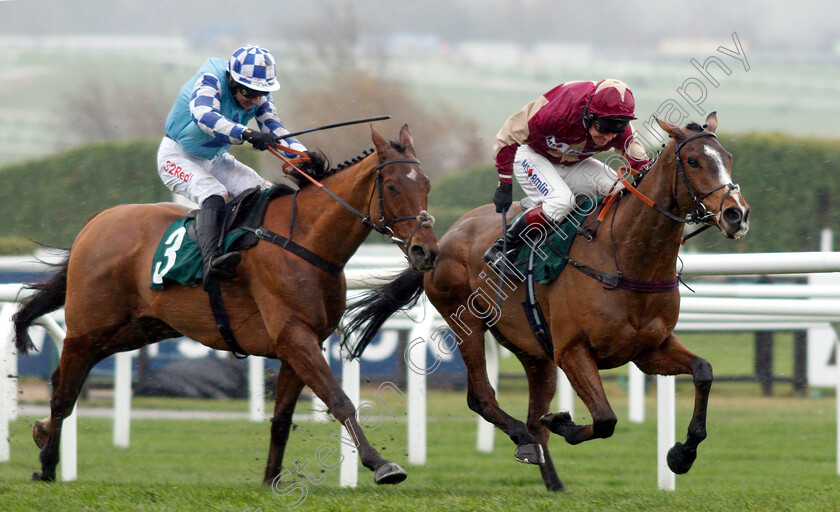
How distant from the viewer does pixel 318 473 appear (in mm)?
5539

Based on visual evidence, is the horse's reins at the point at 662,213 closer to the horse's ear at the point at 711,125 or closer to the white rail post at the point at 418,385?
the horse's ear at the point at 711,125

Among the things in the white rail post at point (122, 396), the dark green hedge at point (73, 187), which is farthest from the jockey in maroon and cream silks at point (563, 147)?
the dark green hedge at point (73, 187)

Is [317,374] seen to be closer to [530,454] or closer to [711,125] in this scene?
[530,454]

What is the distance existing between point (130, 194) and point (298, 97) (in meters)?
6.99

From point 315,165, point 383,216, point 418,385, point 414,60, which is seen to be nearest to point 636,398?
point 418,385

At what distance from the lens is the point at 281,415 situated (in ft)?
16.1

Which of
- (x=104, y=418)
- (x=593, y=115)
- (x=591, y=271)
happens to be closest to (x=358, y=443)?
(x=591, y=271)

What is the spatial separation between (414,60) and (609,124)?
79.2ft

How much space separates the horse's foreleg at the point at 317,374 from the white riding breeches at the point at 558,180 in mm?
1170

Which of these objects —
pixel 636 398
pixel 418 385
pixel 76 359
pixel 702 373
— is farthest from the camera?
pixel 636 398

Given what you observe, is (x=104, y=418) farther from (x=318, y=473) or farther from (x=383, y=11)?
(x=383, y=11)

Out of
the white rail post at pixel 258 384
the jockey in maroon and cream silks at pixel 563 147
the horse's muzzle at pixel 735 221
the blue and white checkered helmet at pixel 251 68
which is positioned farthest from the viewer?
the white rail post at pixel 258 384

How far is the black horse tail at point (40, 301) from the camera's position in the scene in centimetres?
530

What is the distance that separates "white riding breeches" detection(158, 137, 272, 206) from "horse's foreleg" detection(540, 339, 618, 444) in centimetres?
174
